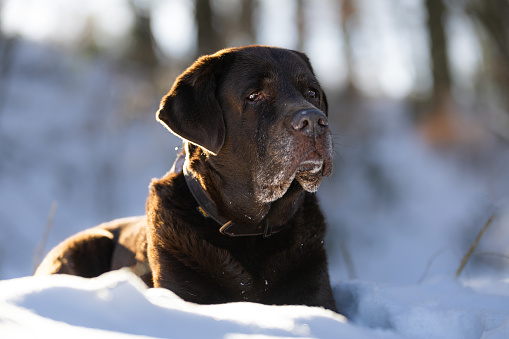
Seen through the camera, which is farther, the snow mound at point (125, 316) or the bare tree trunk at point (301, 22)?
the bare tree trunk at point (301, 22)

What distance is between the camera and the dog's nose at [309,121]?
2570 millimetres

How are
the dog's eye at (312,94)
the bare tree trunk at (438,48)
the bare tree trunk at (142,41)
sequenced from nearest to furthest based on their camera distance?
the dog's eye at (312,94) → the bare tree trunk at (142,41) → the bare tree trunk at (438,48)

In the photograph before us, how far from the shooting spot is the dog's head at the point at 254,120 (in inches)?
105

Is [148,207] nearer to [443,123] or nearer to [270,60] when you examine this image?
[270,60]

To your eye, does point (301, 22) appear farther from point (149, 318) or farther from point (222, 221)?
point (149, 318)

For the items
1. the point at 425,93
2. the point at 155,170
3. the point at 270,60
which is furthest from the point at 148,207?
the point at 425,93

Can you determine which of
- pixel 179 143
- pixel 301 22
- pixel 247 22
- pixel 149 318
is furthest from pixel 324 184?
pixel 301 22

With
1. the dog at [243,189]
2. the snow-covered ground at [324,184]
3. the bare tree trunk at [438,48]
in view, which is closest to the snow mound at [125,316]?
the dog at [243,189]

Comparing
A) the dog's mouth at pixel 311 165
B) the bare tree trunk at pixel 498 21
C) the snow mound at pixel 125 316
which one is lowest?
the snow mound at pixel 125 316

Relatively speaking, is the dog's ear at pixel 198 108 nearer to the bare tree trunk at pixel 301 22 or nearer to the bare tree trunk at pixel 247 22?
the bare tree trunk at pixel 247 22

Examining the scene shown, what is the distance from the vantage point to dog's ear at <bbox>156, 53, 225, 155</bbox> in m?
2.76

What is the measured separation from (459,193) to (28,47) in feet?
37.4

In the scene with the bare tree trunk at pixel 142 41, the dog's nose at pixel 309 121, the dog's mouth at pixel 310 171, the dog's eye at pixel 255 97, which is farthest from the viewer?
the bare tree trunk at pixel 142 41

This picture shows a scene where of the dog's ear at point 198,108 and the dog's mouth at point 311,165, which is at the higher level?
the dog's ear at point 198,108
